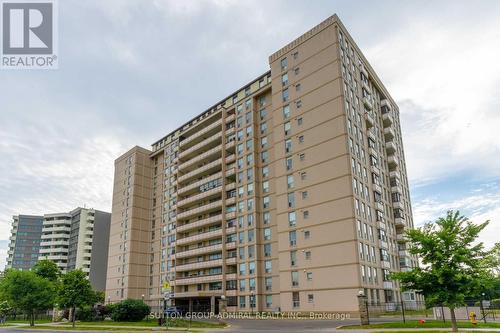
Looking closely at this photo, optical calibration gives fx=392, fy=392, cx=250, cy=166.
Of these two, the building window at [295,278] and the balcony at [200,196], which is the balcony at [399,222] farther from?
the balcony at [200,196]

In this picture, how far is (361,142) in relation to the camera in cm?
5516

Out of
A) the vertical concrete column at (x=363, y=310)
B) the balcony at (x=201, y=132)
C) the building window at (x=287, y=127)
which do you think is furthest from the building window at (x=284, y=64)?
the vertical concrete column at (x=363, y=310)

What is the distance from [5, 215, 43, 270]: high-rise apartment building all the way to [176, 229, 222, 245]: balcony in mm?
114780

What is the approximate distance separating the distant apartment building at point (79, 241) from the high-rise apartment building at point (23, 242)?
908 inches

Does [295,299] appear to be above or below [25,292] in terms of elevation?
below

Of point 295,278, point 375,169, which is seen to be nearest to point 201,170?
point 295,278

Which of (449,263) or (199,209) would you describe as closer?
(449,263)

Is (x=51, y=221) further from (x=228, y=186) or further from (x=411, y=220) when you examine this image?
(x=411, y=220)

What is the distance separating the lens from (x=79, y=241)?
133750mm

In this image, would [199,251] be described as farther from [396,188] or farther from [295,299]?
[396,188]

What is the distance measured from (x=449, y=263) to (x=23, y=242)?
171540 millimetres

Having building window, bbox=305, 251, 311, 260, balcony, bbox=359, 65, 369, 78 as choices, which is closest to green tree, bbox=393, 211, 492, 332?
building window, bbox=305, 251, 311, 260

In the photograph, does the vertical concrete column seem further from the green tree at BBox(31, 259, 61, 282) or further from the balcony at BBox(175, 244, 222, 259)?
the green tree at BBox(31, 259, 61, 282)

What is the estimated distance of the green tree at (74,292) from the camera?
50.2m
